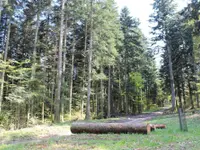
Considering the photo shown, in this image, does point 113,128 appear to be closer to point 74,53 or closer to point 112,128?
point 112,128

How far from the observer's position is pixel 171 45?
101 ft

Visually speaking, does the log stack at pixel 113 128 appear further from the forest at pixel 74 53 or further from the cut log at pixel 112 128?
the forest at pixel 74 53

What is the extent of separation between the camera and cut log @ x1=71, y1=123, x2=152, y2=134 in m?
10.5

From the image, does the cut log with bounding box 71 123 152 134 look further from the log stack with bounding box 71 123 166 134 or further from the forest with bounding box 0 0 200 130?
the forest with bounding box 0 0 200 130

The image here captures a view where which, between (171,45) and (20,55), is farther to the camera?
(171,45)

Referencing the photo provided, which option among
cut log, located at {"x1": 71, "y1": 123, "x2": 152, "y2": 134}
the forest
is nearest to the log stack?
cut log, located at {"x1": 71, "y1": 123, "x2": 152, "y2": 134}

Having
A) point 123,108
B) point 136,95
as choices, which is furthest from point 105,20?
point 123,108

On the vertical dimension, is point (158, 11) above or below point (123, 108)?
above

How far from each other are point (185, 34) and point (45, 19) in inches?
719

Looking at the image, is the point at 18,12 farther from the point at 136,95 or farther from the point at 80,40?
the point at 136,95

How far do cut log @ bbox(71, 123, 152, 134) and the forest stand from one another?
22.0 ft

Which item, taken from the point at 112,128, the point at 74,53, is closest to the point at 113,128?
the point at 112,128

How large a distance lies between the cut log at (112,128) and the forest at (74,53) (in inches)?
264

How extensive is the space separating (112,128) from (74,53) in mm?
18143
